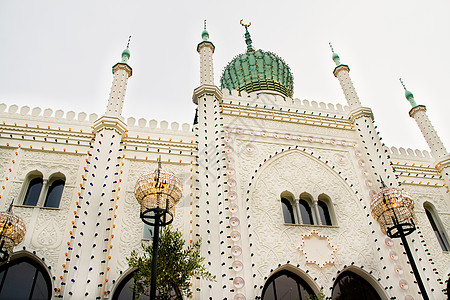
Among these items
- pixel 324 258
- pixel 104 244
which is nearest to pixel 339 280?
pixel 324 258

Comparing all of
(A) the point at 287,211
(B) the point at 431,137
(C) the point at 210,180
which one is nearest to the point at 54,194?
(C) the point at 210,180

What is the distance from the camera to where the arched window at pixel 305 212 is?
9.16 meters

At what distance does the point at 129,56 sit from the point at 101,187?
473cm

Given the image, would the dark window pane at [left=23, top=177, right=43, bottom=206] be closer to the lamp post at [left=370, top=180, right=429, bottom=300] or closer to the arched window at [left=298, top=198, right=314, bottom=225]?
the arched window at [left=298, top=198, right=314, bottom=225]

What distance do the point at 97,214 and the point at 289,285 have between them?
4.36m

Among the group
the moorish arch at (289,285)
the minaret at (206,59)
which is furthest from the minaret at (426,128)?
the minaret at (206,59)

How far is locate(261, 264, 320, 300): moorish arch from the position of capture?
25.9 ft

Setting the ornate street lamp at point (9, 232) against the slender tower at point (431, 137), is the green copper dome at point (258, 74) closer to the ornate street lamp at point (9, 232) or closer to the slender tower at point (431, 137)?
the slender tower at point (431, 137)

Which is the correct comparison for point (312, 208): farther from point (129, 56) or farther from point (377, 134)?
point (129, 56)

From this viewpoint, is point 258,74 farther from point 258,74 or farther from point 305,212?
point 305,212

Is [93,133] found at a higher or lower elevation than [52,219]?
higher

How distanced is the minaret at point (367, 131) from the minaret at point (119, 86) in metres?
6.68

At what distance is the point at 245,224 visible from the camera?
8.38 metres

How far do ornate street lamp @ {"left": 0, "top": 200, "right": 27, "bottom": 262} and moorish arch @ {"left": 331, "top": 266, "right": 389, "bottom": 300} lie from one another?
6.29 m
